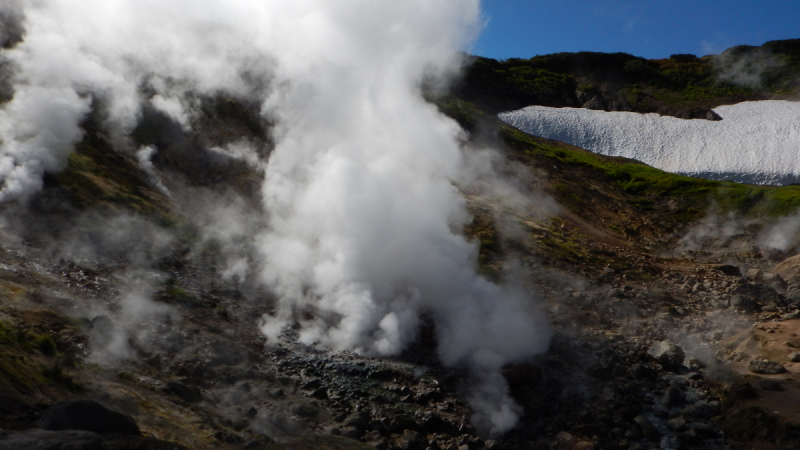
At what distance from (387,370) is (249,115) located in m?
12.7

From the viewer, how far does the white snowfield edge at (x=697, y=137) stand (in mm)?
31703

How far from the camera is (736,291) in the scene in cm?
1577

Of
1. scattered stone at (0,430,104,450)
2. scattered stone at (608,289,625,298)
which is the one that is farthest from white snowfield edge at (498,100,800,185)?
scattered stone at (0,430,104,450)

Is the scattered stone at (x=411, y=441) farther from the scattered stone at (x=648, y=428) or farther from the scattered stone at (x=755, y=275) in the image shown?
the scattered stone at (x=755, y=275)

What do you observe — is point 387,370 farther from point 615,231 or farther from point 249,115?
point 615,231

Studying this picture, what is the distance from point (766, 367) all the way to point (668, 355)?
1884 mm

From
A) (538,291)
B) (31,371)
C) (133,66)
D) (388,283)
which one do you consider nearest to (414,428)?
(388,283)

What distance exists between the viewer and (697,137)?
3525 cm

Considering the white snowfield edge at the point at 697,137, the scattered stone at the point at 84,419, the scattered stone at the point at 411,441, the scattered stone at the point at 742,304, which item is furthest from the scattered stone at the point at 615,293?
the white snowfield edge at the point at 697,137

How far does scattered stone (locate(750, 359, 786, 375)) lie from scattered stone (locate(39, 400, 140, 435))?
11.3 meters

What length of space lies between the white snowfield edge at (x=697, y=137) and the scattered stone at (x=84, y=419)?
106ft

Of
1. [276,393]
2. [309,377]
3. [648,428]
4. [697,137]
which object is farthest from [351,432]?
[697,137]

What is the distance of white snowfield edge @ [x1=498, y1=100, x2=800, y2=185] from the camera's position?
104 ft

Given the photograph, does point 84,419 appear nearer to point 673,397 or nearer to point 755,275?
point 673,397
